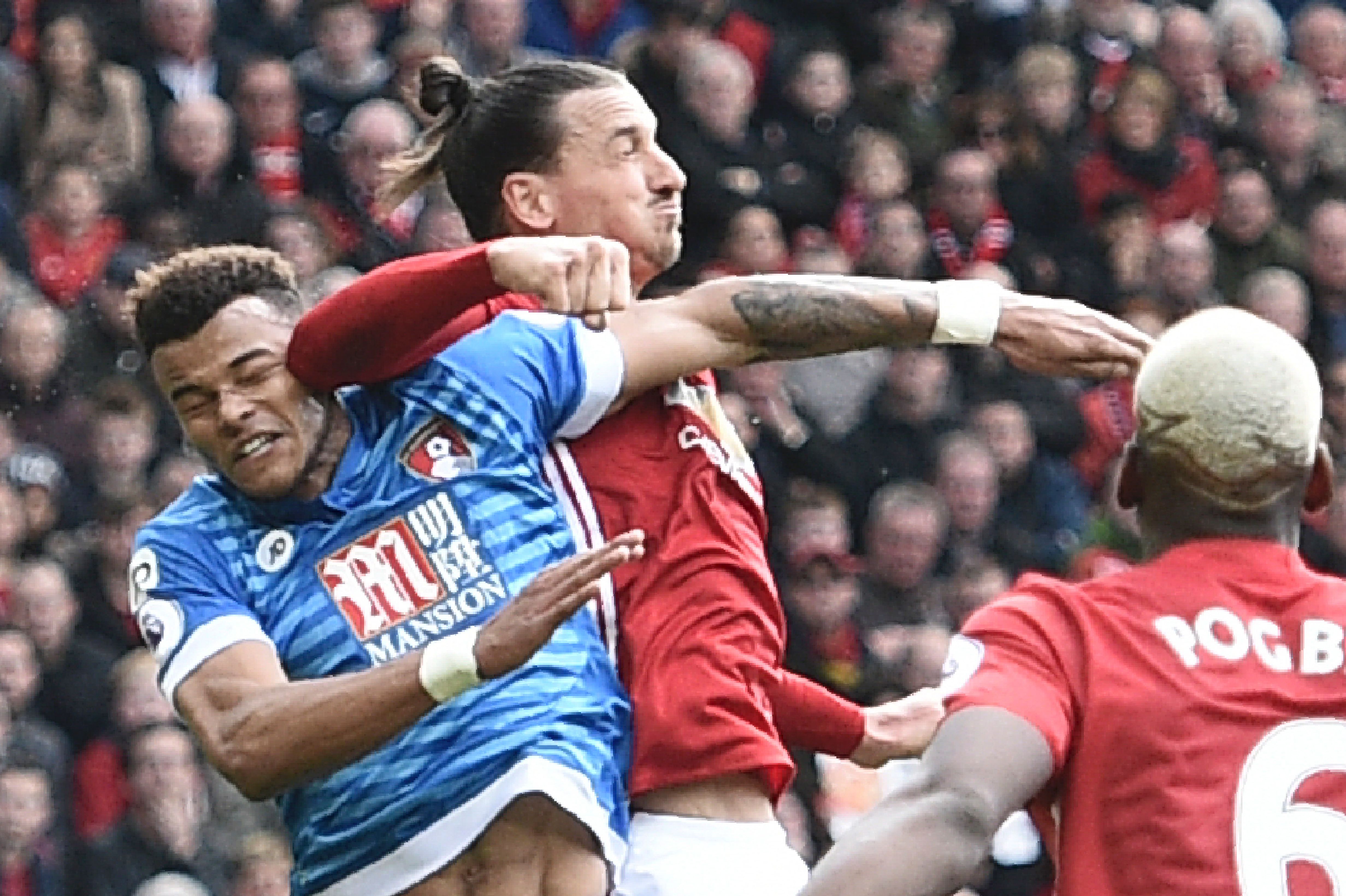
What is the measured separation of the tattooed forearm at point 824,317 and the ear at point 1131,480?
112cm

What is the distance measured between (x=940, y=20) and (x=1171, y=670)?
343 inches

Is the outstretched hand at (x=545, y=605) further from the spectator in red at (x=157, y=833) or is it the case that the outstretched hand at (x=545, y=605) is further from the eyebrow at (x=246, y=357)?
the spectator in red at (x=157, y=833)

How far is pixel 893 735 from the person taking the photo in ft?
20.3

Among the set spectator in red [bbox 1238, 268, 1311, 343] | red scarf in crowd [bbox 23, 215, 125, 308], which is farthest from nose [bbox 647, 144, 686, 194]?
A: spectator in red [bbox 1238, 268, 1311, 343]

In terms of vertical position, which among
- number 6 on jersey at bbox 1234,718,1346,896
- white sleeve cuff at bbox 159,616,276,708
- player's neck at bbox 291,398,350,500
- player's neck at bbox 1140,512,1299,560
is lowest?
white sleeve cuff at bbox 159,616,276,708

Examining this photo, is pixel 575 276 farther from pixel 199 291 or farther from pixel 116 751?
pixel 116 751

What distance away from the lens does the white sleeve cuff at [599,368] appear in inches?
218

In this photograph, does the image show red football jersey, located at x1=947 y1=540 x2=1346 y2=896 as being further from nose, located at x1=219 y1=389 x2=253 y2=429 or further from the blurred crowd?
the blurred crowd

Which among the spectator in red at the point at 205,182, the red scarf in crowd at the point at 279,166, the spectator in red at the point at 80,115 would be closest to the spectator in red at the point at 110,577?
the spectator in red at the point at 205,182

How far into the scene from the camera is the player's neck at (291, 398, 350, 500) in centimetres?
554

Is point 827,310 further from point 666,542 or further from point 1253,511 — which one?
point 1253,511

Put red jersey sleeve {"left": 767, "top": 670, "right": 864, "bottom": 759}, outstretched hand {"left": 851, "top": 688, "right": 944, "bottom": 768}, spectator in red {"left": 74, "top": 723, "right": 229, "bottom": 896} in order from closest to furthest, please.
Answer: red jersey sleeve {"left": 767, "top": 670, "right": 864, "bottom": 759} → outstretched hand {"left": 851, "top": 688, "right": 944, "bottom": 768} → spectator in red {"left": 74, "top": 723, "right": 229, "bottom": 896}

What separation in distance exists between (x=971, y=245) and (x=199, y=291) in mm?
6935

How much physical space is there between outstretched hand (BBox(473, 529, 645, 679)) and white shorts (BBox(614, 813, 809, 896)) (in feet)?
2.13
